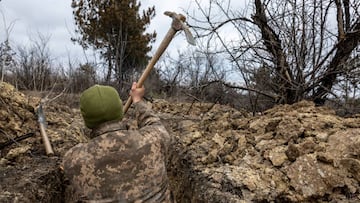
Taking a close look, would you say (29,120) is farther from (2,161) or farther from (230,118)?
(230,118)

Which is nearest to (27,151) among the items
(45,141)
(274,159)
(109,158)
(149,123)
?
(45,141)

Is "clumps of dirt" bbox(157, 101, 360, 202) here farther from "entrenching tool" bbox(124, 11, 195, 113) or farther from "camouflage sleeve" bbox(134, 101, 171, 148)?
"entrenching tool" bbox(124, 11, 195, 113)

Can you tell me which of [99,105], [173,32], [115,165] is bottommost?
[115,165]

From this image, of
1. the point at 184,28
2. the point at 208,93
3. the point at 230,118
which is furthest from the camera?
the point at 208,93

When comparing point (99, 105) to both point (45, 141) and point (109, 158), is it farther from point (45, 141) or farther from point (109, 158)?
point (45, 141)

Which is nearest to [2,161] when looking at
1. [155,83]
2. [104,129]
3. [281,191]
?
Answer: [104,129]

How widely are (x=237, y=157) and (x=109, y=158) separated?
1966mm

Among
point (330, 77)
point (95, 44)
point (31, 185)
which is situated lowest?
point (31, 185)

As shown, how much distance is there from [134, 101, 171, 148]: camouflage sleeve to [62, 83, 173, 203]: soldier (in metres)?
0.06

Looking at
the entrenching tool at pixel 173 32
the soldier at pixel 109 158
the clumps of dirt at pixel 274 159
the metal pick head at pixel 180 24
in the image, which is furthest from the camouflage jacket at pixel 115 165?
the clumps of dirt at pixel 274 159

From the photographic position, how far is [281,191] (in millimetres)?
3301

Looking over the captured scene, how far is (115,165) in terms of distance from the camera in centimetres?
238

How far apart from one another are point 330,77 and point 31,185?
4072 millimetres

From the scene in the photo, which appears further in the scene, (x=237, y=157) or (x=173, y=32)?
(x=237, y=157)
